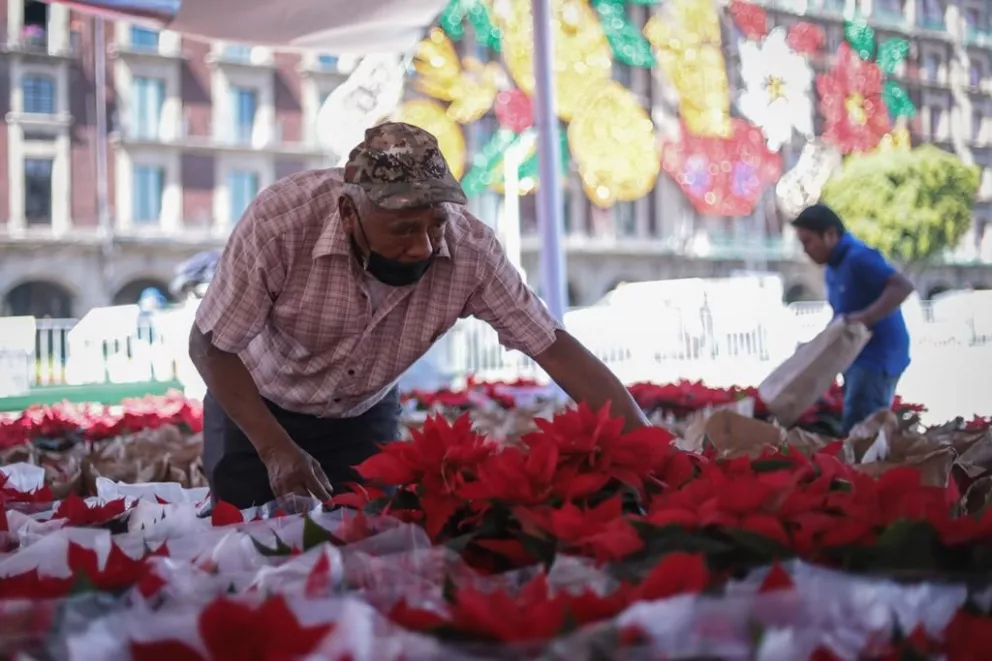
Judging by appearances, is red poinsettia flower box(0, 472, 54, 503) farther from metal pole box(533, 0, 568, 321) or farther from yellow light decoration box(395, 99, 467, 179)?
yellow light decoration box(395, 99, 467, 179)

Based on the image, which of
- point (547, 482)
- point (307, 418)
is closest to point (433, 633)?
point (547, 482)

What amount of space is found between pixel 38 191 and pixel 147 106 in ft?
9.56

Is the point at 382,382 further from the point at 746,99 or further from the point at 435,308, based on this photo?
the point at 746,99

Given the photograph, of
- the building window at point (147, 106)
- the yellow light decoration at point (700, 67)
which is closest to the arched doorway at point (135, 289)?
the building window at point (147, 106)

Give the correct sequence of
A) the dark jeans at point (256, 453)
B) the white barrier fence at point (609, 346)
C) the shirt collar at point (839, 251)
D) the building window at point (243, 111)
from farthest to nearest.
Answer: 1. the building window at point (243, 111)
2. the white barrier fence at point (609, 346)
3. the shirt collar at point (839, 251)
4. the dark jeans at point (256, 453)

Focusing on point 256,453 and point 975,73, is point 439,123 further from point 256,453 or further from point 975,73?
point 256,453

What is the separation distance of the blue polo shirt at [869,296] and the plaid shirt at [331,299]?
7.85 ft

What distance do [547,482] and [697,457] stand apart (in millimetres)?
351

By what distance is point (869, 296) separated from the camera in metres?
4.07

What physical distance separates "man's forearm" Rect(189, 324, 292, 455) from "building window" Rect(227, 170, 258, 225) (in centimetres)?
2020

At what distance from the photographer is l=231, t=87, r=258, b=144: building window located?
21625 millimetres

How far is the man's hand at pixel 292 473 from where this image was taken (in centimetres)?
164

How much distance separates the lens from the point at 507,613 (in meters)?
0.78

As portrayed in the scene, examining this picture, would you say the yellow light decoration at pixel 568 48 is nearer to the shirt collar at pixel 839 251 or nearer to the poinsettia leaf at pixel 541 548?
the shirt collar at pixel 839 251
